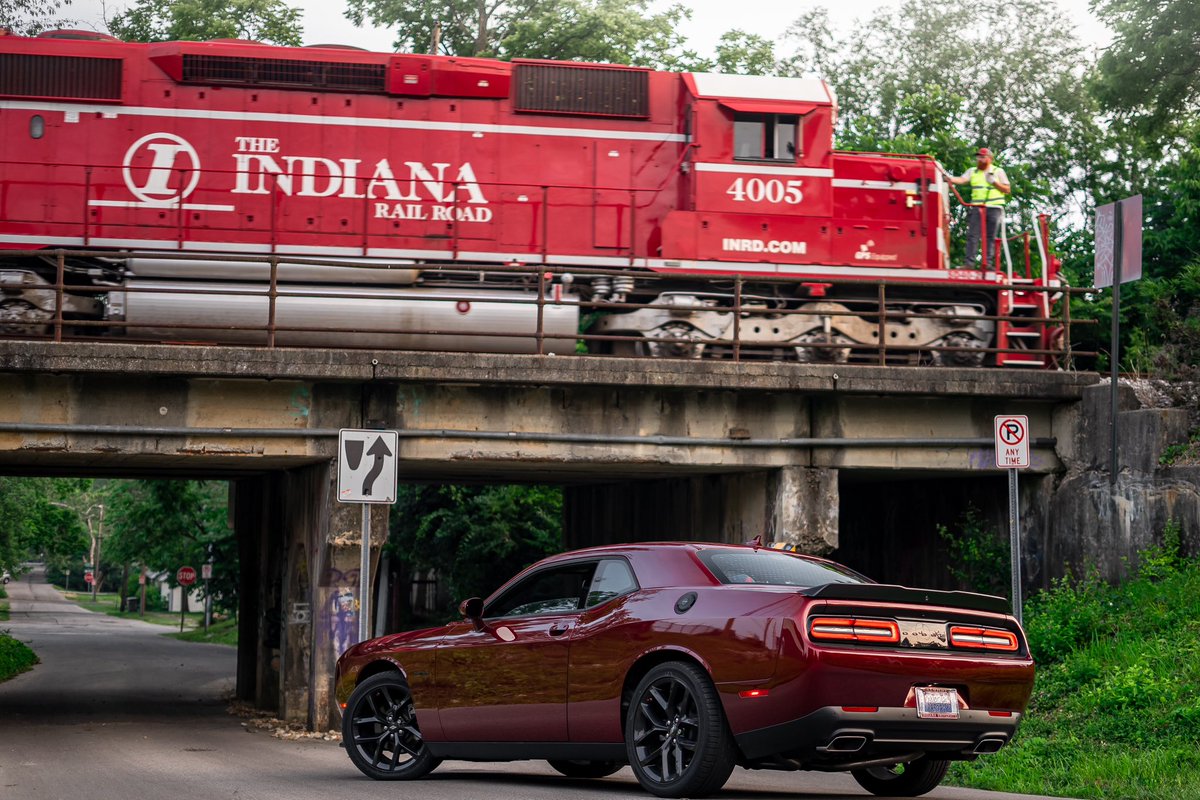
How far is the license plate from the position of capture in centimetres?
751

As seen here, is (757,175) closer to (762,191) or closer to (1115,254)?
(762,191)

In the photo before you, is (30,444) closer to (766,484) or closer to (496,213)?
(496,213)

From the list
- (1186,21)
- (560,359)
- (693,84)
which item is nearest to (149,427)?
(560,359)

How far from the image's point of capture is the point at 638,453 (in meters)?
16.0

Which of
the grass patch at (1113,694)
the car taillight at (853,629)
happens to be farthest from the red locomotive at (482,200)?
the car taillight at (853,629)

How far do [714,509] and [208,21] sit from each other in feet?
71.4

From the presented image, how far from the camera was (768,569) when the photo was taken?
854 cm

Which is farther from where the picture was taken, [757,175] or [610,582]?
[757,175]

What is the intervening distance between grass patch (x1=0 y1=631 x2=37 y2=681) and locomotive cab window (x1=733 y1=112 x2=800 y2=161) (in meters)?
18.5

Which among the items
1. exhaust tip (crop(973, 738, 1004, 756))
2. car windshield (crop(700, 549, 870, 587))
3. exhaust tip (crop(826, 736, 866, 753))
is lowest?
exhaust tip (crop(973, 738, 1004, 756))

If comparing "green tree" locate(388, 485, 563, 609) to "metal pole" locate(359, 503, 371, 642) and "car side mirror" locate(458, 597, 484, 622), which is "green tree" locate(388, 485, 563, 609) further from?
"car side mirror" locate(458, 597, 484, 622)

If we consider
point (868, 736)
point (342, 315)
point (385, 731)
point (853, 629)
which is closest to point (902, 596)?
point (853, 629)

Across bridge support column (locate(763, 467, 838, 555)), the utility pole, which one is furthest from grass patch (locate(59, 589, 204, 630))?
bridge support column (locate(763, 467, 838, 555))

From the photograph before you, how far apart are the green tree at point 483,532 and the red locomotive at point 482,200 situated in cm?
1078
